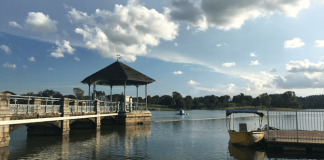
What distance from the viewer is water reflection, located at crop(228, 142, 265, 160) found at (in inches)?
712

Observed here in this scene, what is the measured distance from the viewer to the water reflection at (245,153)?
18.1 meters

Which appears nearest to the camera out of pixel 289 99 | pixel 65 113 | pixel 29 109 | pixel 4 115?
pixel 4 115

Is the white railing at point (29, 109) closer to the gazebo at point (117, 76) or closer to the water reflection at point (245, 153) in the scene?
the gazebo at point (117, 76)

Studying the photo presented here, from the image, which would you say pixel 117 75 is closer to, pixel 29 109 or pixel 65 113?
pixel 65 113

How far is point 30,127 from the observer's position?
28422 millimetres

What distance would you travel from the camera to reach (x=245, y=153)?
1942cm

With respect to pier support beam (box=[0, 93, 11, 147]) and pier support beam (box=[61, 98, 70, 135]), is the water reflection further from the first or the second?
pier support beam (box=[61, 98, 70, 135])

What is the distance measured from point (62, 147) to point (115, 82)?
28228mm

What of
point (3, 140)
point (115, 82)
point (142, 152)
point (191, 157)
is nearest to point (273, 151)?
point (191, 157)

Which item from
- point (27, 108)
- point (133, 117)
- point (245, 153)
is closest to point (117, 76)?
point (133, 117)

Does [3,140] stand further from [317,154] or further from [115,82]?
[115,82]

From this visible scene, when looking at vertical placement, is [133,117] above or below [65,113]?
below

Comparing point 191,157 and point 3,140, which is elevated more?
point 3,140

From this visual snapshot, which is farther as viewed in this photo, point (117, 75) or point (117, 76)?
point (117, 75)
